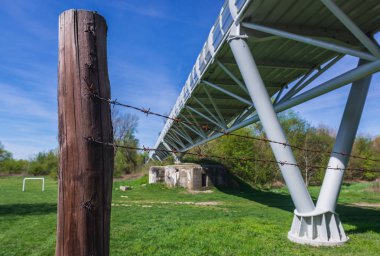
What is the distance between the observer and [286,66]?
11.3 metres

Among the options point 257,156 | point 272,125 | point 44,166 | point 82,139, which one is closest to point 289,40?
point 272,125

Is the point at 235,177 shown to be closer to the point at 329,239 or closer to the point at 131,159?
the point at 329,239

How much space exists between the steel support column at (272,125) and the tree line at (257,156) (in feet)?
40.9

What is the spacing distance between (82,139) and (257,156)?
31447mm

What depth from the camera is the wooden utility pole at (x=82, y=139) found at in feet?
6.74

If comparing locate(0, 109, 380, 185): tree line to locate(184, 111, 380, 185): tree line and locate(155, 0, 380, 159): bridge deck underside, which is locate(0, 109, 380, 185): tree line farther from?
locate(155, 0, 380, 159): bridge deck underside

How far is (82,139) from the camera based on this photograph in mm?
2068

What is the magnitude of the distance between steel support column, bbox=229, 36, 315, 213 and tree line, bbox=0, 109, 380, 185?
490 inches

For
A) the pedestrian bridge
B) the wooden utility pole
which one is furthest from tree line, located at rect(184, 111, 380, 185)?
the wooden utility pole

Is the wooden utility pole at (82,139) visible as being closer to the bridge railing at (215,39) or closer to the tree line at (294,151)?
the bridge railing at (215,39)

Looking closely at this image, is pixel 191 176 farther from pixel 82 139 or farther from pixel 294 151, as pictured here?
pixel 82 139

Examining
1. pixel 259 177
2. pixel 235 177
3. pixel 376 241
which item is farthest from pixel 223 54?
pixel 259 177

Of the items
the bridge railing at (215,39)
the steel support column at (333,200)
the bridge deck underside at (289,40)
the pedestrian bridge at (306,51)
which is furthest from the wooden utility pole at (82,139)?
the steel support column at (333,200)

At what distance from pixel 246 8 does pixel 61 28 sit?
5952mm
